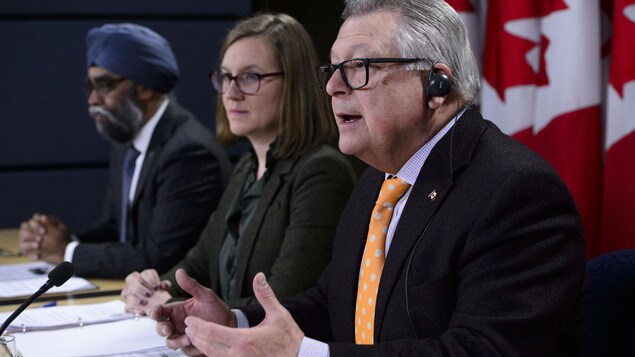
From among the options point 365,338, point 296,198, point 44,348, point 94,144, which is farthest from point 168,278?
point 94,144

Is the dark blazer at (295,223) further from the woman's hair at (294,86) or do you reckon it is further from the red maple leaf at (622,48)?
the red maple leaf at (622,48)

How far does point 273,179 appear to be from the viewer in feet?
6.44

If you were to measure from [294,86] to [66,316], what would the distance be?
71 cm

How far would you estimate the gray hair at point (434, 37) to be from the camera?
4.23 feet

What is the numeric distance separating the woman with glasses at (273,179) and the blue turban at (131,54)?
685mm

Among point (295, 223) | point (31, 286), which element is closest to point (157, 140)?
point (31, 286)

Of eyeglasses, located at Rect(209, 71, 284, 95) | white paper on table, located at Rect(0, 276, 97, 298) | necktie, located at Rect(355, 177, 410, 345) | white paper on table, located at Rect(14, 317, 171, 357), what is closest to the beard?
white paper on table, located at Rect(0, 276, 97, 298)

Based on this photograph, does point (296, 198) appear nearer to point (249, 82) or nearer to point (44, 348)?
point (249, 82)

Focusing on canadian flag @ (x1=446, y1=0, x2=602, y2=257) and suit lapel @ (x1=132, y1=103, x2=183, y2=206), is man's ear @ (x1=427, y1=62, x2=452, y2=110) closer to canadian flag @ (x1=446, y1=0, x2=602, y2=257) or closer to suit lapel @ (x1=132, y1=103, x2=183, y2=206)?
canadian flag @ (x1=446, y1=0, x2=602, y2=257)

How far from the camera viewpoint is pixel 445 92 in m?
1.28

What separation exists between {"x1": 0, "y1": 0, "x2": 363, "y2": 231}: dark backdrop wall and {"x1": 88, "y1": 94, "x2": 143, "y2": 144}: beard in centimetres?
77

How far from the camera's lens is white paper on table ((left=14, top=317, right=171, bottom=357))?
57.5 inches

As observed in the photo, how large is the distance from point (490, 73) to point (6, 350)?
1.19m

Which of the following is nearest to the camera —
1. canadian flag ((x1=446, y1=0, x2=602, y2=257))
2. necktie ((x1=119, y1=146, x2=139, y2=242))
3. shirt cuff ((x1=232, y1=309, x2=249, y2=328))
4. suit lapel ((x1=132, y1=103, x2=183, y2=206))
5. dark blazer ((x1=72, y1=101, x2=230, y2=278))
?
shirt cuff ((x1=232, y1=309, x2=249, y2=328))
